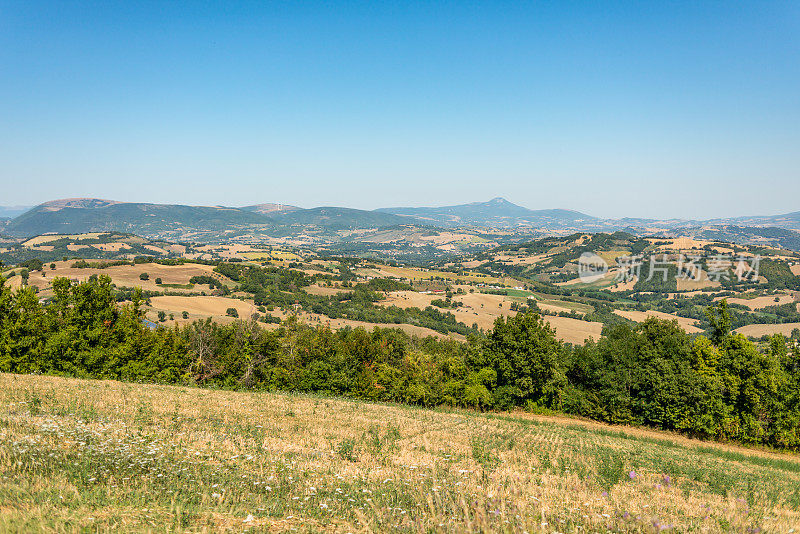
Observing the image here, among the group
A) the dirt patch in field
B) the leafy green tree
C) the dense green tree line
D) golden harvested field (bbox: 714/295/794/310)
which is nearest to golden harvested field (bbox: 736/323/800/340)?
the dirt patch in field

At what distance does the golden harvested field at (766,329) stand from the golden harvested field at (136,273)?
182680 mm

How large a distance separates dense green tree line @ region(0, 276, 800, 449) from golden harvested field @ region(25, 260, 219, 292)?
97.3 metres

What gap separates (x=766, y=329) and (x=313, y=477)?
574 ft

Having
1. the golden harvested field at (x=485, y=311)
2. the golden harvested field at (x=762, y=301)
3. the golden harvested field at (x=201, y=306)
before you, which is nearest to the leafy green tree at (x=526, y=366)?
the golden harvested field at (x=485, y=311)

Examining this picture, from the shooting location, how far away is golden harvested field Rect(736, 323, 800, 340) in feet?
422

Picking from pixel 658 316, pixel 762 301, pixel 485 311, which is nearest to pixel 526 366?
pixel 485 311

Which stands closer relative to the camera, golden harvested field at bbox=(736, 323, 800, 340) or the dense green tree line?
the dense green tree line

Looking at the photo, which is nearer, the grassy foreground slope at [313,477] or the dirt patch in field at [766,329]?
the grassy foreground slope at [313,477]

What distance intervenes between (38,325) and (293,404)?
97.9 feet

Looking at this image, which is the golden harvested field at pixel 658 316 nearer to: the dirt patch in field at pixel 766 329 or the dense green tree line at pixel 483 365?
the dirt patch in field at pixel 766 329

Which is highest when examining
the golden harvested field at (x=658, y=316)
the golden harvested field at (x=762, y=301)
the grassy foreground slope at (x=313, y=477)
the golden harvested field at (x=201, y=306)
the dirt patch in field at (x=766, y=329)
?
the grassy foreground slope at (x=313, y=477)

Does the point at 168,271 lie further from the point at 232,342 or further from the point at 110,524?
the point at 110,524

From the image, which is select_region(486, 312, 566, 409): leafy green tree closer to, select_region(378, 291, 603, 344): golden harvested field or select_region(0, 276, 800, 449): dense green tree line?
select_region(0, 276, 800, 449): dense green tree line

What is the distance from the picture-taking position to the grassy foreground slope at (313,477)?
6711 millimetres
